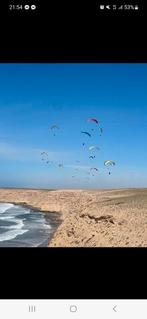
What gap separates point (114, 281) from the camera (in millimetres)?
2613

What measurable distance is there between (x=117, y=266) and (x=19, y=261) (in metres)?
0.55
